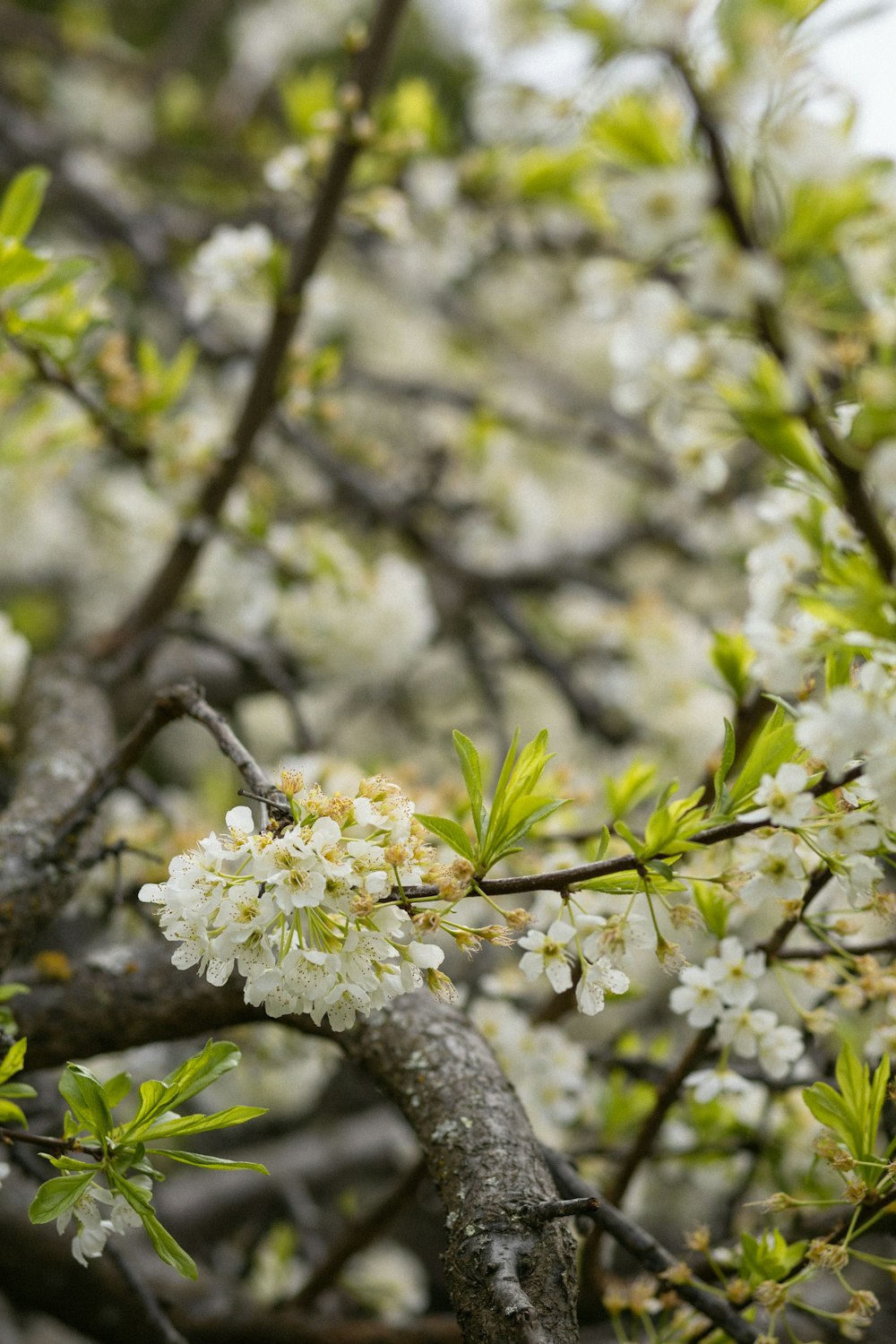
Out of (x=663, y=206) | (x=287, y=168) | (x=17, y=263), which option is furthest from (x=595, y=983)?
(x=287, y=168)

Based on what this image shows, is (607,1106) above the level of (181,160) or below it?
below

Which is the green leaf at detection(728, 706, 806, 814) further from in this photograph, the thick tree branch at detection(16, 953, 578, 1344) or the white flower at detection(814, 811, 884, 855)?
the thick tree branch at detection(16, 953, 578, 1344)

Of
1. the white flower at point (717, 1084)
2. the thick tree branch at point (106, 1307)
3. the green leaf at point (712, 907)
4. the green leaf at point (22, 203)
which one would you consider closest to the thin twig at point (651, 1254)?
the white flower at point (717, 1084)

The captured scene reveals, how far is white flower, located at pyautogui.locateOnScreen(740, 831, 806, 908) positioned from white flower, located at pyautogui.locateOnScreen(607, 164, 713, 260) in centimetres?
41

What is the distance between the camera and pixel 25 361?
156 cm

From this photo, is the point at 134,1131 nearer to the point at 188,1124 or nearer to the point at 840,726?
the point at 188,1124

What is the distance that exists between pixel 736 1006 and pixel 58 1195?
1.96 ft

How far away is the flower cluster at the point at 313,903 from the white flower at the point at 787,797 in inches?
9.5

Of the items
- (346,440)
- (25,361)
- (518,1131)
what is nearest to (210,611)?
(346,440)

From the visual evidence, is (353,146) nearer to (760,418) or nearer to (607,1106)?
(760,418)

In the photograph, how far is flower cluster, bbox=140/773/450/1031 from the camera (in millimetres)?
709

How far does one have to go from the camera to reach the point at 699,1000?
952 millimetres

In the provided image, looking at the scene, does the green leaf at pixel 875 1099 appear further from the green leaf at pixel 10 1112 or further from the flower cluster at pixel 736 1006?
the green leaf at pixel 10 1112

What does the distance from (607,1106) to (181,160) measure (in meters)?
2.82
